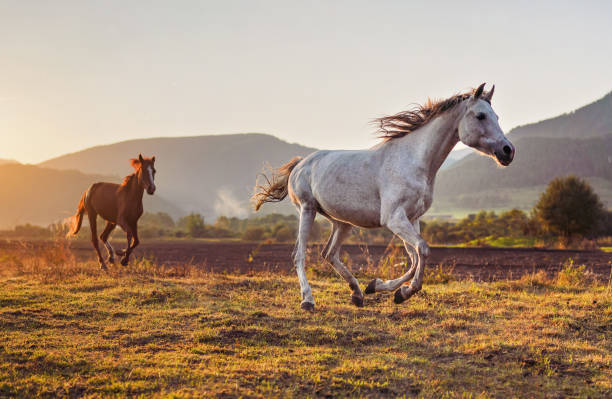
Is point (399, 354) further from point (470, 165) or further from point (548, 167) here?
point (470, 165)

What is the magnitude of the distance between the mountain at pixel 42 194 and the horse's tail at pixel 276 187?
88857 millimetres

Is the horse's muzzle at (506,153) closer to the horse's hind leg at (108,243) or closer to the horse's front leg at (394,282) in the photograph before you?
the horse's front leg at (394,282)

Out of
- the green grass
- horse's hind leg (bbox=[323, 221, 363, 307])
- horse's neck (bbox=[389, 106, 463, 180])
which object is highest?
horse's neck (bbox=[389, 106, 463, 180])

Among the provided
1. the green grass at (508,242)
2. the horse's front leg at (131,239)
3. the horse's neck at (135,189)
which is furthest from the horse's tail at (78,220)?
the green grass at (508,242)

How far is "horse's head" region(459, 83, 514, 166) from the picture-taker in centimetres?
557

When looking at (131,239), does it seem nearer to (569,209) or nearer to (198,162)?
(569,209)

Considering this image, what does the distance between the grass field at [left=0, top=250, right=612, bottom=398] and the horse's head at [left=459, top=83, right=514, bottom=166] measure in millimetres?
2103

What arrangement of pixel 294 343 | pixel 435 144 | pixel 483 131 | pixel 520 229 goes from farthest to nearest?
pixel 520 229 → pixel 435 144 → pixel 483 131 → pixel 294 343

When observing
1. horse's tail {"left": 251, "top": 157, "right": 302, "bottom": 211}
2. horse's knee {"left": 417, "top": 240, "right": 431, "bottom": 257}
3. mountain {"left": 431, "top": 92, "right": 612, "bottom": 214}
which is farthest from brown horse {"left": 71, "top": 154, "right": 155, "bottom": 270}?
mountain {"left": 431, "top": 92, "right": 612, "bottom": 214}

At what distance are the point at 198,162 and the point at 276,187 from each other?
15753 centimetres

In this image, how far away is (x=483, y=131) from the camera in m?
5.73

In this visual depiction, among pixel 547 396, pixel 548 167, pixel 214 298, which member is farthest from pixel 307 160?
pixel 548 167

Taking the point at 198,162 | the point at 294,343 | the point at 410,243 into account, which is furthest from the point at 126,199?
the point at 198,162

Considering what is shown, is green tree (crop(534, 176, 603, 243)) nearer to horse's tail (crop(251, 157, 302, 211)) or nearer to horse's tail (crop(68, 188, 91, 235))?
horse's tail (crop(251, 157, 302, 211))
